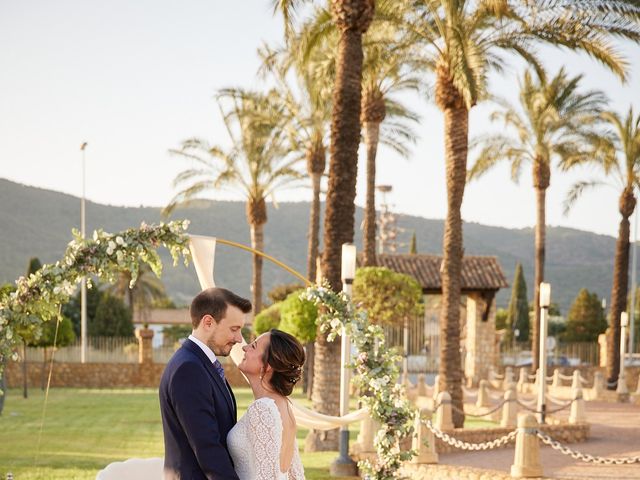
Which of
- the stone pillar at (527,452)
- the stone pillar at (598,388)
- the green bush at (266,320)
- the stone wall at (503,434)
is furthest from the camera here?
the green bush at (266,320)

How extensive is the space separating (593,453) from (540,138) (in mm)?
20211

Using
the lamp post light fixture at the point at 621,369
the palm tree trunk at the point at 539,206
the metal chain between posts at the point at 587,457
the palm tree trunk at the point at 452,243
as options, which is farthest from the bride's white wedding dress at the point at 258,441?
the palm tree trunk at the point at 539,206

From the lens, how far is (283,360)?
194 inches

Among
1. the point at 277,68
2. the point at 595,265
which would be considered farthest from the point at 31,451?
the point at 595,265

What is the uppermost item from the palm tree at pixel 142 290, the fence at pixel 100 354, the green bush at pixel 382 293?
the green bush at pixel 382 293

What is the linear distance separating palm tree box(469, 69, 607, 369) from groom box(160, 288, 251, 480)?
30.7 m

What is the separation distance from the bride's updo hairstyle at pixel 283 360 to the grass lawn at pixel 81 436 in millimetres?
7511

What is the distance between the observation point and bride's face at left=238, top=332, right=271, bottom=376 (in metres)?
4.97

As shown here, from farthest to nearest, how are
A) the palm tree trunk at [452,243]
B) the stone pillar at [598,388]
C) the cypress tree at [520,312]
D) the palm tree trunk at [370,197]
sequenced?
1. the cypress tree at [520,312]
2. the stone pillar at [598,388]
3. the palm tree trunk at [370,197]
4. the palm tree trunk at [452,243]

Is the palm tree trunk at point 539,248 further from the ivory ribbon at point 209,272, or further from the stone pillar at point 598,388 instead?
the ivory ribbon at point 209,272

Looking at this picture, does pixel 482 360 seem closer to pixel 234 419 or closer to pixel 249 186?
pixel 249 186

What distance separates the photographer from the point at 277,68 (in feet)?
105

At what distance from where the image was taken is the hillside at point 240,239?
105 meters

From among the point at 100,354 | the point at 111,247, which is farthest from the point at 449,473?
the point at 100,354
